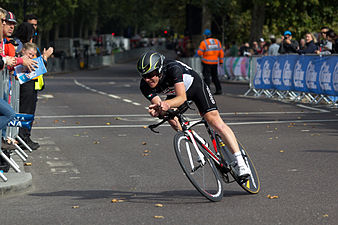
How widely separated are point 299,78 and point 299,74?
0.13 metres

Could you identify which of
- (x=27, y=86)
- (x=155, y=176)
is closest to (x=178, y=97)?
(x=155, y=176)

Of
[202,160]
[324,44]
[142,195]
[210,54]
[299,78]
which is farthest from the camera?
[210,54]

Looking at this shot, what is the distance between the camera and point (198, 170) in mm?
7789

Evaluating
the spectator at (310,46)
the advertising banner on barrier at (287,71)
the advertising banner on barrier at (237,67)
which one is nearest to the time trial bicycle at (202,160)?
the advertising banner on barrier at (287,71)

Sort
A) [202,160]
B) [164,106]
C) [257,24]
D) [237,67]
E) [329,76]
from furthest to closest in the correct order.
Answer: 1. [257,24]
2. [237,67]
3. [329,76]
4. [202,160]
5. [164,106]

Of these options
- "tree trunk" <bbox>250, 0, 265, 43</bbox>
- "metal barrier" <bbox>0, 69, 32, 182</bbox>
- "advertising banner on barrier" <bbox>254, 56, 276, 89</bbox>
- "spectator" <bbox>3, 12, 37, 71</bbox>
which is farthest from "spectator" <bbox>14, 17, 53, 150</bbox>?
"tree trunk" <bbox>250, 0, 265, 43</bbox>

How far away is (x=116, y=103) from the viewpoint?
901 inches

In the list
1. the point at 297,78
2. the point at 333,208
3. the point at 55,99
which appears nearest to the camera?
the point at 333,208

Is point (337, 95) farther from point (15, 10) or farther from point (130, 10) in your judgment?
point (130, 10)

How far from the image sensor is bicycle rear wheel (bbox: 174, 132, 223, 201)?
25.1ft

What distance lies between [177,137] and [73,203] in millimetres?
1188

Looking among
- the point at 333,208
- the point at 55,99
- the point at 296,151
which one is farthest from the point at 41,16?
the point at 333,208

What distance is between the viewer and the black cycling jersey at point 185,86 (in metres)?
7.80

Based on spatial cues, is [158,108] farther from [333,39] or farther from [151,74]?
[333,39]
